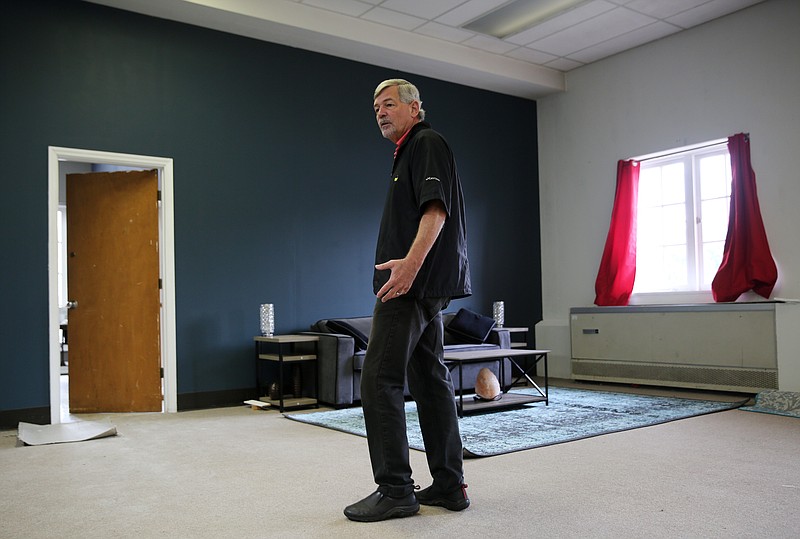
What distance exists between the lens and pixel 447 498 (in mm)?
2516

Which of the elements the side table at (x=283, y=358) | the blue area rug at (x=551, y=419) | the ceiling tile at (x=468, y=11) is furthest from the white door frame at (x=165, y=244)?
the ceiling tile at (x=468, y=11)

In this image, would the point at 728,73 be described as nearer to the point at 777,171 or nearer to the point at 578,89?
the point at 777,171

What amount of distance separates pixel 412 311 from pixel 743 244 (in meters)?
4.48

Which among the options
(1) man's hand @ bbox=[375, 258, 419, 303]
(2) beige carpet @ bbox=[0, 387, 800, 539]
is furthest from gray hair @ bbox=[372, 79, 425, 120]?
(2) beige carpet @ bbox=[0, 387, 800, 539]

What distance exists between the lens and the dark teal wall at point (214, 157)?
4.93 meters

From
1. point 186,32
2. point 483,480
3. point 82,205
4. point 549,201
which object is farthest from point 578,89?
point 483,480

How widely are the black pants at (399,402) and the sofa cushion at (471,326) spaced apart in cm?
381

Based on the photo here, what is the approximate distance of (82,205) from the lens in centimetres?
575

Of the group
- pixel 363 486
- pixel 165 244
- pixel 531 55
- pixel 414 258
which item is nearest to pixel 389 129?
pixel 414 258

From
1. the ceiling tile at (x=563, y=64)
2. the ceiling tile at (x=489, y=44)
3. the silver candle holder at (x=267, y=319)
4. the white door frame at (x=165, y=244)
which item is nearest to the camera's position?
the white door frame at (x=165, y=244)

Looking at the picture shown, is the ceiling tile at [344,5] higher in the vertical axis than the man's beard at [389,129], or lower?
higher

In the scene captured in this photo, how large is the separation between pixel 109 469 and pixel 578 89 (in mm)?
5939

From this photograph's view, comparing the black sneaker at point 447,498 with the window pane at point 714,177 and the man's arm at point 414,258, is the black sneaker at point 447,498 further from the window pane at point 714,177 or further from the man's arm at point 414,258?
the window pane at point 714,177

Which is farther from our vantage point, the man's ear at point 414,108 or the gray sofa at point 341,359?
the gray sofa at point 341,359
